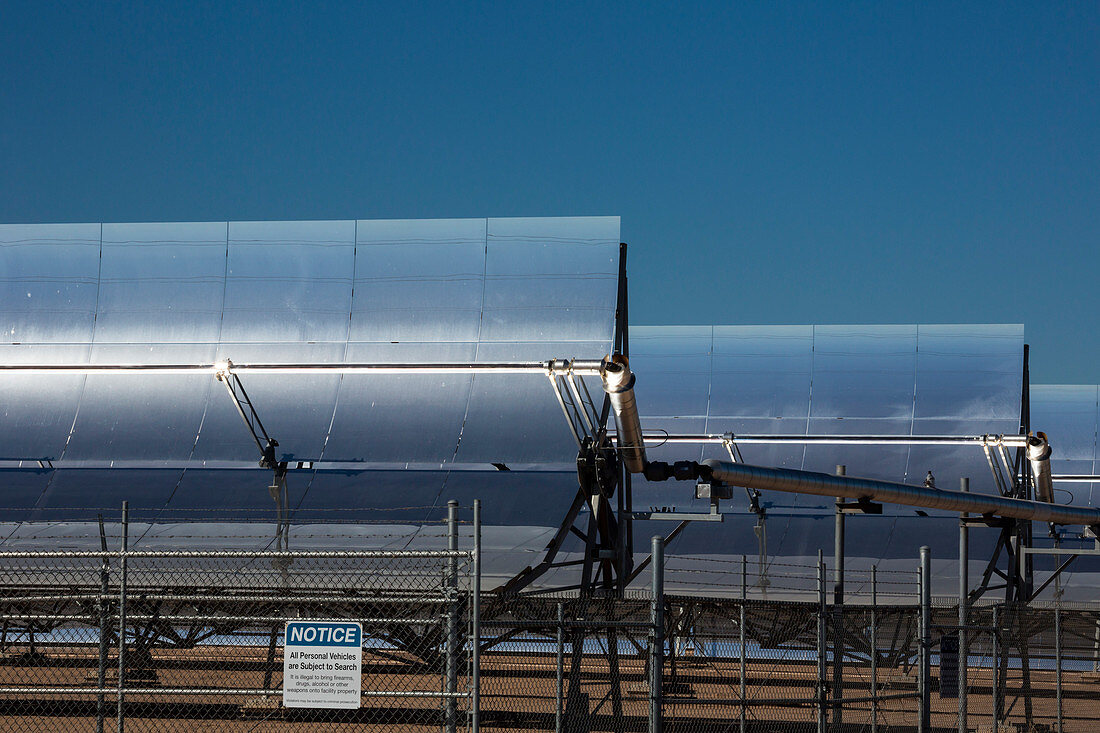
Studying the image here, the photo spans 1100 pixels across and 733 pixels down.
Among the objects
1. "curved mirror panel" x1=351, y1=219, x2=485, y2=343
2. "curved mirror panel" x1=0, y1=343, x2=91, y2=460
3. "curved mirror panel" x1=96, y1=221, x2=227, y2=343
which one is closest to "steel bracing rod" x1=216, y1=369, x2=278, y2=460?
"curved mirror panel" x1=96, y1=221, x2=227, y2=343

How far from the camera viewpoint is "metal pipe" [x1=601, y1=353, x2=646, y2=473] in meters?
14.3

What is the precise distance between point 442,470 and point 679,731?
4730 millimetres

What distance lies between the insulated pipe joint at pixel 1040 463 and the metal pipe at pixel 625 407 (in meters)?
8.01

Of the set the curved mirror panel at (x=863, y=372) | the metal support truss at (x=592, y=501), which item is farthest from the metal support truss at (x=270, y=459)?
the curved mirror panel at (x=863, y=372)

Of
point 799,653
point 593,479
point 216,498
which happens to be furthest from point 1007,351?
point 216,498

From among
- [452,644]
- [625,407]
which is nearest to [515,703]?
[625,407]

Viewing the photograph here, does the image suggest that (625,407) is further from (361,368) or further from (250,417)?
(250,417)

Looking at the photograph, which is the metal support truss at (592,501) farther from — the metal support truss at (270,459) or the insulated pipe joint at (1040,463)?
the insulated pipe joint at (1040,463)

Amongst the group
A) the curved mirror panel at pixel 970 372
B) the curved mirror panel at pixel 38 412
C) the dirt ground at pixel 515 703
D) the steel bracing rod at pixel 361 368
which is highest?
the curved mirror panel at pixel 970 372

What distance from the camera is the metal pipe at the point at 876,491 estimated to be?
49.8 feet

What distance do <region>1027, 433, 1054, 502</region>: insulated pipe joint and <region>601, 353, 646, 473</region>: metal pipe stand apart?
26.3 feet

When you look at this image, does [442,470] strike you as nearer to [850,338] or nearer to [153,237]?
[153,237]

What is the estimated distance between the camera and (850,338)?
29.5 metres

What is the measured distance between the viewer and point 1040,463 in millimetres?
20375
